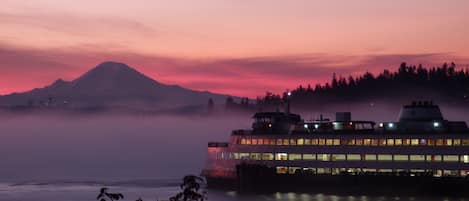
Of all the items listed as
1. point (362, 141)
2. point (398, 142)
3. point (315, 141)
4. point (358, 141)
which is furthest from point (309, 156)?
point (398, 142)

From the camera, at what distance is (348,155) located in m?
76.5

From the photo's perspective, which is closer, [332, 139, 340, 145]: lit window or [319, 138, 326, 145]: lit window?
[332, 139, 340, 145]: lit window

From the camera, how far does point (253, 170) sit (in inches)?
3127

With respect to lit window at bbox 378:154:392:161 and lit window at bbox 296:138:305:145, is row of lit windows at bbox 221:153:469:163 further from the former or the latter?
lit window at bbox 296:138:305:145

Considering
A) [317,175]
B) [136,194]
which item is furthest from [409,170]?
[136,194]

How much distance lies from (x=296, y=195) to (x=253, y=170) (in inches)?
203

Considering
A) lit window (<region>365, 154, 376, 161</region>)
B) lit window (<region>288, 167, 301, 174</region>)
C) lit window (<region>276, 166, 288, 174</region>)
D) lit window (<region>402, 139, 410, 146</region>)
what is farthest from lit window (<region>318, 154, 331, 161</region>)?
lit window (<region>402, 139, 410, 146</region>)

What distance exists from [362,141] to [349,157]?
2038 millimetres

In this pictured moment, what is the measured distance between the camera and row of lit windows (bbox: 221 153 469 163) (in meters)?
71.4

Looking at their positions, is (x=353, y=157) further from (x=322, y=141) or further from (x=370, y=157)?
(x=322, y=141)

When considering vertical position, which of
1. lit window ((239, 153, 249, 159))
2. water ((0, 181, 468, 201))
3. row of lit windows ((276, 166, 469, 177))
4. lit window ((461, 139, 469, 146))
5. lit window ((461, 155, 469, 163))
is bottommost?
water ((0, 181, 468, 201))

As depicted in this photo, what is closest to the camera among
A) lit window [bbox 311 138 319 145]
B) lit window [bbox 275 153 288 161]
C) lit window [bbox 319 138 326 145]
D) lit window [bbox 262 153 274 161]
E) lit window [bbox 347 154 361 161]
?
lit window [bbox 347 154 361 161]

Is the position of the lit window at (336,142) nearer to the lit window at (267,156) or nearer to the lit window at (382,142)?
the lit window at (382,142)

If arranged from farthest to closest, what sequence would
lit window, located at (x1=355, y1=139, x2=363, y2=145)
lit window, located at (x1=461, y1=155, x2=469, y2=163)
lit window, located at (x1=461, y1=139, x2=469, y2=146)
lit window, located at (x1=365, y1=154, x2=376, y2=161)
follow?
lit window, located at (x1=355, y1=139, x2=363, y2=145) < lit window, located at (x1=365, y1=154, x2=376, y2=161) < lit window, located at (x1=461, y1=155, x2=469, y2=163) < lit window, located at (x1=461, y1=139, x2=469, y2=146)
